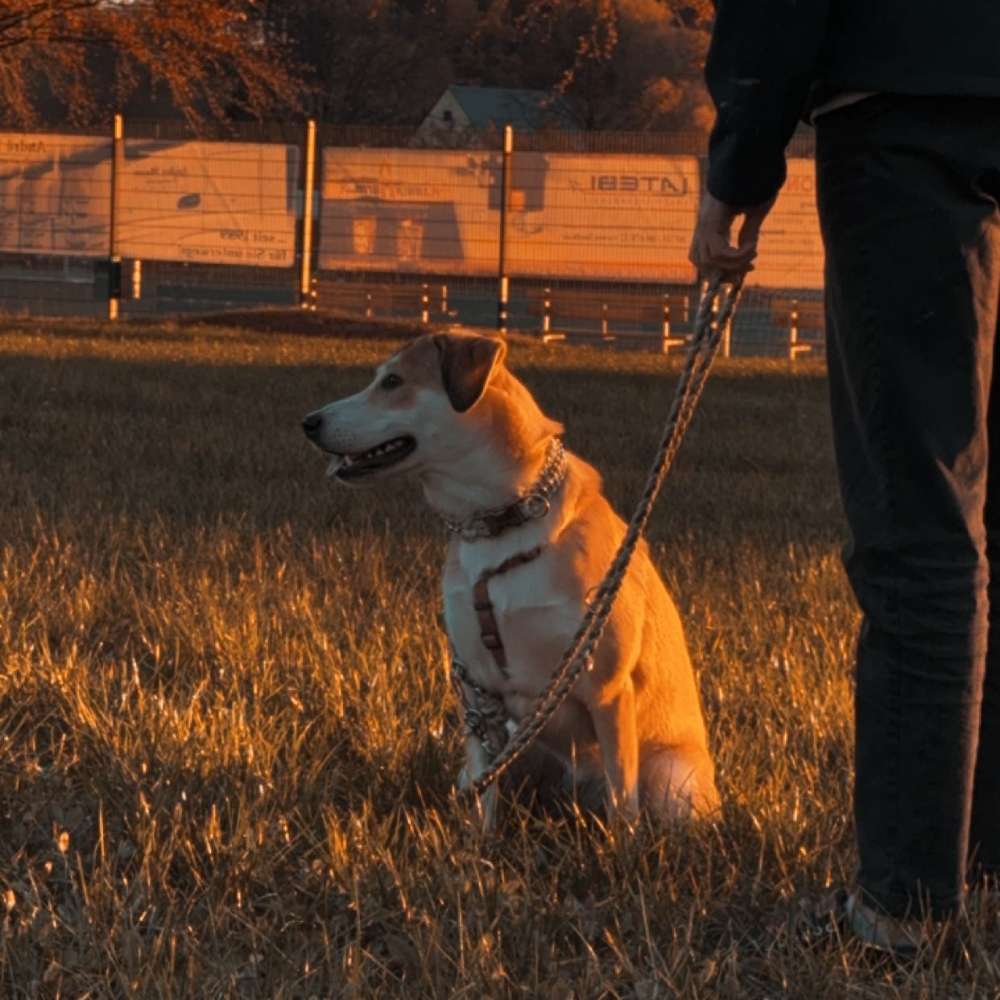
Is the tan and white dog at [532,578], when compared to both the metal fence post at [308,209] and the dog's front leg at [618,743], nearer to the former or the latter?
the dog's front leg at [618,743]

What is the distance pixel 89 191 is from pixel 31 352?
1051cm

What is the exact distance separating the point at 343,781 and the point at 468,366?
97 centimetres

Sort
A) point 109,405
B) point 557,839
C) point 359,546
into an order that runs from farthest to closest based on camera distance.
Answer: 1. point 109,405
2. point 359,546
3. point 557,839

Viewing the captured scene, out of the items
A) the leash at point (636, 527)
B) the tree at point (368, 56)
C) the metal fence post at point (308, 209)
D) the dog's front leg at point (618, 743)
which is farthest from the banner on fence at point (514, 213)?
the tree at point (368, 56)

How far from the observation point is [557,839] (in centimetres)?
382

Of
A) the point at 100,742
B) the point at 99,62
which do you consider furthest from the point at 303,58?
the point at 100,742

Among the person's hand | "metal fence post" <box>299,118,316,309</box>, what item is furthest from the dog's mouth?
"metal fence post" <box>299,118,316,309</box>

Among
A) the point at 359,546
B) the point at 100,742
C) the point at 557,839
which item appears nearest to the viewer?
the point at 557,839

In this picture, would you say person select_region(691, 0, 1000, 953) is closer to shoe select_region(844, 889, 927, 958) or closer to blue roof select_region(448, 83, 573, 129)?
shoe select_region(844, 889, 927, 958)

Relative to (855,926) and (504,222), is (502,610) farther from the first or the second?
(504,222)

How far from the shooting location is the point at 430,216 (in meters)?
25.9

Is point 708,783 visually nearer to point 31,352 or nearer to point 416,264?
point 31,352

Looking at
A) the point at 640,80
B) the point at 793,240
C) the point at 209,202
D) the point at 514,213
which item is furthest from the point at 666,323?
the point at 640,80

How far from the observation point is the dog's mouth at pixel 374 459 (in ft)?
14.7
